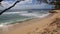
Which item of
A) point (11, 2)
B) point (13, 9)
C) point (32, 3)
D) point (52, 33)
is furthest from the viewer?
point (32, 3)

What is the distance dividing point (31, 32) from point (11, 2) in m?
3.07

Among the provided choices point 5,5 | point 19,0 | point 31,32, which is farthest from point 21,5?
point 31,32

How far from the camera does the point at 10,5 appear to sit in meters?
5.16

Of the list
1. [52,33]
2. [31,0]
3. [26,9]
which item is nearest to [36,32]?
[52,33]

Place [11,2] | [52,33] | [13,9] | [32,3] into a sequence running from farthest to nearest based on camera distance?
[32,3] → [11,2] → [13,9] → [52,33]

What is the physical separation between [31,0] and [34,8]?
709 millimetres

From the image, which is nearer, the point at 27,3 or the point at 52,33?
the point at 52,33

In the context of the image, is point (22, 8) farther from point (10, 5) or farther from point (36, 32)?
point (36, 32)

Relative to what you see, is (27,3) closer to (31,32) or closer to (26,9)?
(26,9)

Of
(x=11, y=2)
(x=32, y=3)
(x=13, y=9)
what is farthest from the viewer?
(x=32, y=3)

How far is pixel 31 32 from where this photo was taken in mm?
2549

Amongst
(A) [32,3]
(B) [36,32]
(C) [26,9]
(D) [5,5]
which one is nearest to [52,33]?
(B) [36,32]

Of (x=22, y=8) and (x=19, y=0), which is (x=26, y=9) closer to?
(x=22, y=8)

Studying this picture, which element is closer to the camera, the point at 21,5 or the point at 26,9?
the point at 26,9
